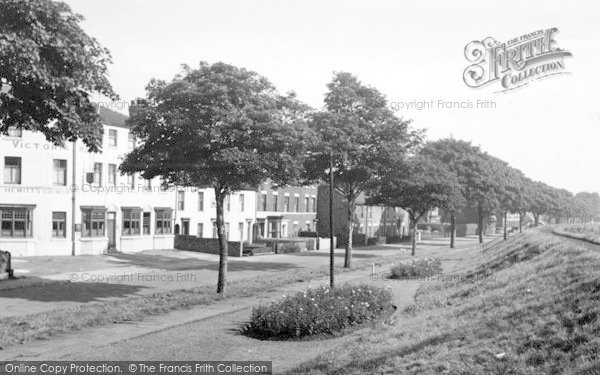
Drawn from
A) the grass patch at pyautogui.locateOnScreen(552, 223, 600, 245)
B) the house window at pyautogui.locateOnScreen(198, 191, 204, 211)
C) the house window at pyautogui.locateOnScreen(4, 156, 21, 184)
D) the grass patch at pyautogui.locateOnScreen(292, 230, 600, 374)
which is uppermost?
the house window at pyautogui.locateOnScreen(4, 156, 21, 184)

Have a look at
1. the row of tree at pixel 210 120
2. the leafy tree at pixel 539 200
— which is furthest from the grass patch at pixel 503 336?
the leafy tree at pixel 539 200

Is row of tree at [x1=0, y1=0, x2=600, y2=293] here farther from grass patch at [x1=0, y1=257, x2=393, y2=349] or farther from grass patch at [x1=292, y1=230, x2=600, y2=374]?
grass patch at [x1=292, y1=230, x2=600, y2=374]

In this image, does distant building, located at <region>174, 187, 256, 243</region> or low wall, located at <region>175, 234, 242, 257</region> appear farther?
distant building, located at <region>174, 187, 256, 243</region>

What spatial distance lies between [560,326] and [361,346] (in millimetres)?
4034

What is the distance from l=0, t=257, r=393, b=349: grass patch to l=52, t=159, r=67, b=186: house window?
19653 mm

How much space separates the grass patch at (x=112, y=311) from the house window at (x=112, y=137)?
70.4ft

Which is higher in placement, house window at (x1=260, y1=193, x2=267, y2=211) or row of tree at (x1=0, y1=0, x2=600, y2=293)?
row of tree at (x1=0, y1=0, x2=600, y2=293)

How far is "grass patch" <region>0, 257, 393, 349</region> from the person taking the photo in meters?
15.2

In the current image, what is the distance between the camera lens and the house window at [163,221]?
1885 inches

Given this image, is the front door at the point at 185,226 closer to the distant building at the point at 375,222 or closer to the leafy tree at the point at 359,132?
the distant building at the point at 375,222

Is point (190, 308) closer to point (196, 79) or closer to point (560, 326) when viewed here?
point (196, 79)

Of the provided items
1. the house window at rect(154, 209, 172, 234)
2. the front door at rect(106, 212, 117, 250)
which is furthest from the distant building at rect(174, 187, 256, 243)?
the front door at rect(106, 212, 117, 250)

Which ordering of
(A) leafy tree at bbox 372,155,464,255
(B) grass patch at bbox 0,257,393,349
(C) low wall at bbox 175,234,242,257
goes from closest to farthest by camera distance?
(B) grass patch at bbox 0,257,393,349, (C) low wall at bbox 175,234,242,257, (A) leafy tree at bbox 372,155,464,255

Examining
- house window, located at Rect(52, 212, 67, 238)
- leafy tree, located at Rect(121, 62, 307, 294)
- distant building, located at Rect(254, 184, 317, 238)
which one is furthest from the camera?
distant building, located at Rect(254, 184, 317, 238)
